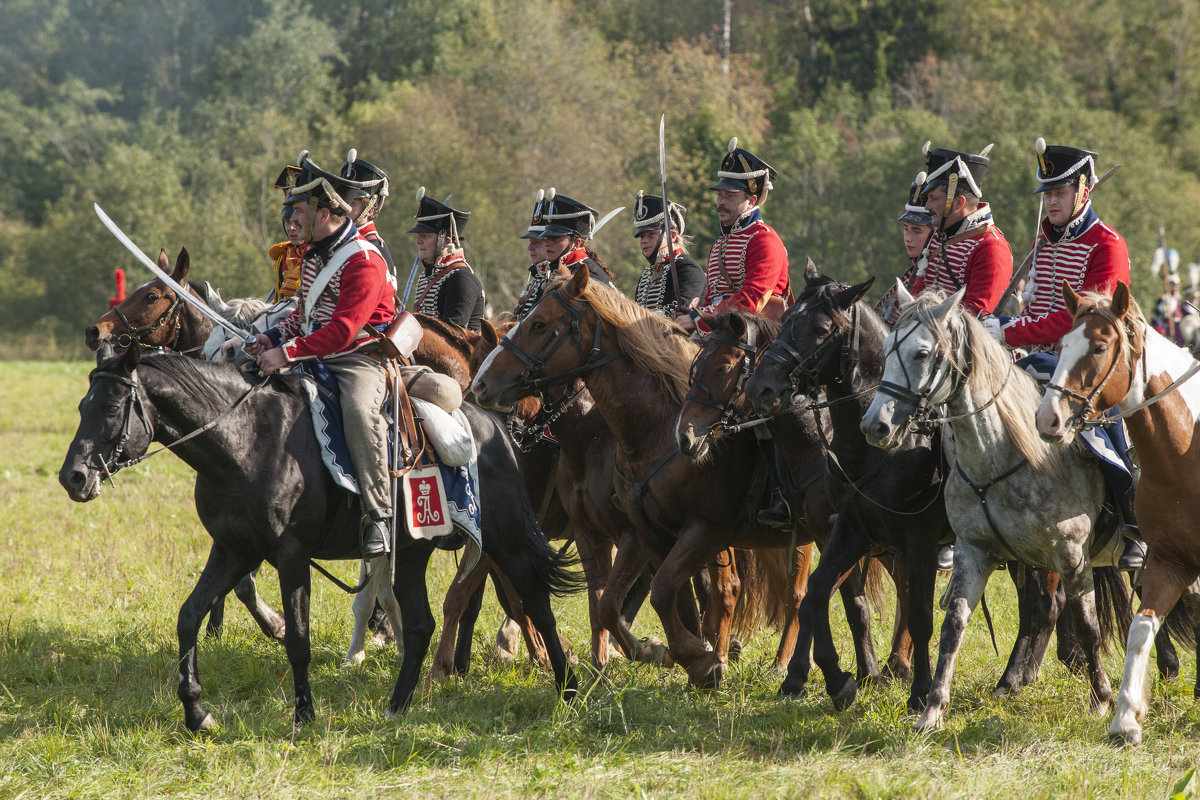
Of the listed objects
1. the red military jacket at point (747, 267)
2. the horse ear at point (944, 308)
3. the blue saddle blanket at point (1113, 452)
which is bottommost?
the blue saddle blanket at point (1113, 452)

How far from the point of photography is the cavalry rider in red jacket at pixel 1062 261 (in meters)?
7.05

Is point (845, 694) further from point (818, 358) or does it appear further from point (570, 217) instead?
point (570, 217)

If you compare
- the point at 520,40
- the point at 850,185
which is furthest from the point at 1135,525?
the point at 520,40

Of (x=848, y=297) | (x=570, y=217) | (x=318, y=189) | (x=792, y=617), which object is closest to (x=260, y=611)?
(x=318, y=189)

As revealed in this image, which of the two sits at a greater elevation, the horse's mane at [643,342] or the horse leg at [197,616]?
the horse's mane at [643,342]

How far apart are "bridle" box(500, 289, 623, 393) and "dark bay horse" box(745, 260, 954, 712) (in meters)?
1.24

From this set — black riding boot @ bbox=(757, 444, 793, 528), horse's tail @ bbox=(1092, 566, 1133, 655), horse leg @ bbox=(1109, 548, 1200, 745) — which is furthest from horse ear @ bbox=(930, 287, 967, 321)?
horse's tail @ bbox=(1092, 566, 1133, 655)

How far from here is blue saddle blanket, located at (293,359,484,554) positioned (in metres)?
6.83

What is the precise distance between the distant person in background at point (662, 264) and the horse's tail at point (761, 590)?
1.99 meters

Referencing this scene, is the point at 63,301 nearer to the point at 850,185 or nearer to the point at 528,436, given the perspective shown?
the point at 850,185

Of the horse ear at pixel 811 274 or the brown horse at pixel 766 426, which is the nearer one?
the horse ear at pixel 811 274

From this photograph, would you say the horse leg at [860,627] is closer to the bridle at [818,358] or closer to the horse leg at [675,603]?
the horse leg at [675,603]

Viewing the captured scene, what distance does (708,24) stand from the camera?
2591 inches

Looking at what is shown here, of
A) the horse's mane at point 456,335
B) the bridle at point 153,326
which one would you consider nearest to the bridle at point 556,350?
the horse's mane at point 456,335
